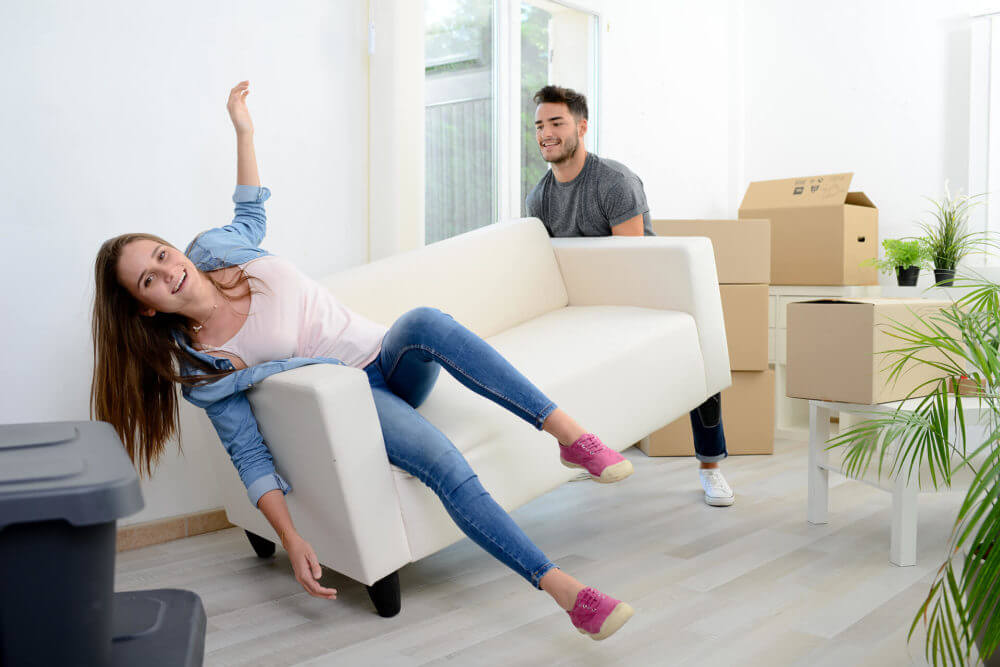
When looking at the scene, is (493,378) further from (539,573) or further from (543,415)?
(539,573)

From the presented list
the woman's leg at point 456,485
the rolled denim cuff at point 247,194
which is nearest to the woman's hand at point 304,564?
the woman's leg at point 456,485

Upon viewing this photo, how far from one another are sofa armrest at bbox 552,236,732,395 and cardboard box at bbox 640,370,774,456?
0.81 m

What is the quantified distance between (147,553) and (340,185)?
124 centimetres

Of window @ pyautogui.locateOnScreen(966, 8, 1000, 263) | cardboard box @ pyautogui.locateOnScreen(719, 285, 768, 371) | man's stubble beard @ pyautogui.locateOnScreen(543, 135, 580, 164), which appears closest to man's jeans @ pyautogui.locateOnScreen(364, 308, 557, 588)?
man's stubble beard @ pyautogui.locateOnScreen(543, 135, 580, 164)

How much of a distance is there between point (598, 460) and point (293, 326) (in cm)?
71

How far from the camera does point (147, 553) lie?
2.07m

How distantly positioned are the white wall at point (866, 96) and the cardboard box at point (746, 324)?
121 centimetres

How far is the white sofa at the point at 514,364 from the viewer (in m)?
1.53

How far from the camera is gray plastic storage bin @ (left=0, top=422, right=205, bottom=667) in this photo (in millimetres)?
574

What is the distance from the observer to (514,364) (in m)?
1.92

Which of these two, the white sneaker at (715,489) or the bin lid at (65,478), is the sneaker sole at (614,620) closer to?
Result: the bin lid at (65,478)

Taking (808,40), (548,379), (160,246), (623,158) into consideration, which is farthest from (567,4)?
(160,246)

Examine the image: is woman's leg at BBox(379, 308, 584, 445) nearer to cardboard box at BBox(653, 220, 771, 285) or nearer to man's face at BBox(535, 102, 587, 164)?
man's face at BBox(535, 102, 587, 164)

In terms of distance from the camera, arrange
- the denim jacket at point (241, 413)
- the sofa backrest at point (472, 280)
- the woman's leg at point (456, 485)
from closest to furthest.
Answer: the woman's leg at point (456, 485) < the denim jacket at point (241, 413) < the sofa backrest at point (472, 280)
